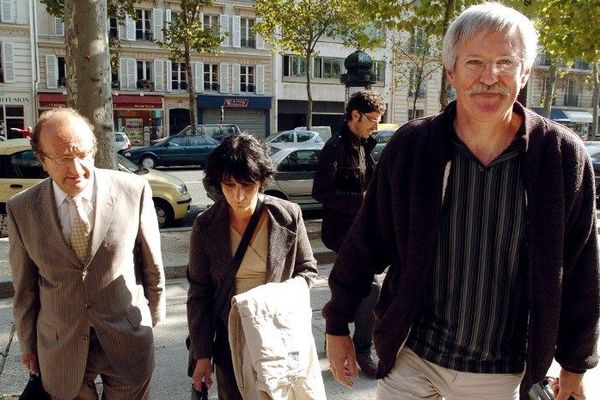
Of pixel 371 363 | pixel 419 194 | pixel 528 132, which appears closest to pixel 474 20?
pixel 528 132

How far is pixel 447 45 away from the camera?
Answer: 1.93 m

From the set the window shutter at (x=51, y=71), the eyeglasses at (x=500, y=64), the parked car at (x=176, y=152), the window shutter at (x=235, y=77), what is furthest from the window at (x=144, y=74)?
the eyeglasses at (x=500, y=64)

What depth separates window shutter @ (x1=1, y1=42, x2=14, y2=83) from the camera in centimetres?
3142

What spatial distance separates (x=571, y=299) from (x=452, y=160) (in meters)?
0.59

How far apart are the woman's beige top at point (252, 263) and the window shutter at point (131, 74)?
34676 millimetres

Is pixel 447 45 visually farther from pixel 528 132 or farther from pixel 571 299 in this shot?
pixel 571 299

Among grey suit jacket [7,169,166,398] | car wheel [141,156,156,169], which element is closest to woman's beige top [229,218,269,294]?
grey suit jacket [7,169,166,398]

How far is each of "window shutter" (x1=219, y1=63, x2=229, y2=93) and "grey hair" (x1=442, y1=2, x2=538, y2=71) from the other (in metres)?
36.8

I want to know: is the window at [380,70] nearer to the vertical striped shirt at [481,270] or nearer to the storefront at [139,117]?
the storefront at [139,117]

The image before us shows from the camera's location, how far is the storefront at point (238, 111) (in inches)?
1466

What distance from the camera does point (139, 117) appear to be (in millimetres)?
35438

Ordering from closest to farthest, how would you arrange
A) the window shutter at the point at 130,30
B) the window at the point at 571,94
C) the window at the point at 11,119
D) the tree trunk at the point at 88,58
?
the tree trunk at the point at 88,58 < the window at the point at 11,119 < the window shutter at the point at 130,30 < the window at the point at 571,94

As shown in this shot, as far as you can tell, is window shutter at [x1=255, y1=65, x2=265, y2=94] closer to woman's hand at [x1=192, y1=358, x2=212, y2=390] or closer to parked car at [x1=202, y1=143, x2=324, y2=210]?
parked car at [x1=202, y1=143, x2=324, y2=210]

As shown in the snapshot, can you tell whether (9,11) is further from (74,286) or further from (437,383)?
(437,383)
